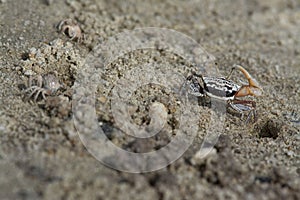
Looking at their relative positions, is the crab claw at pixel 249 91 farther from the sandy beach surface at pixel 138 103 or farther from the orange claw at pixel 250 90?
the sandy beach surface at pixel 138 103

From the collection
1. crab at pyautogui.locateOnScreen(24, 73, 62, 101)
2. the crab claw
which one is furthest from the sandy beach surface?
the crab claw

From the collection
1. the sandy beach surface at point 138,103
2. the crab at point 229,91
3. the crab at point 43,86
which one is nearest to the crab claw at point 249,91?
the crab at point 229,91

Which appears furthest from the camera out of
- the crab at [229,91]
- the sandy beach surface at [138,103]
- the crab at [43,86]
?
the crab at [229,91]

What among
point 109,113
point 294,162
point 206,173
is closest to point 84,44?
point 109,113

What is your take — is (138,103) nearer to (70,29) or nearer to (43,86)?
(43,86)

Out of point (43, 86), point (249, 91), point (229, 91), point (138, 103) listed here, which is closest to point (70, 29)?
point (43, 86)

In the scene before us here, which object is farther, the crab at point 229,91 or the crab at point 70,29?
the crab at point 70,29

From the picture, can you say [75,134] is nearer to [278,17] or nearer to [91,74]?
[91,74]
